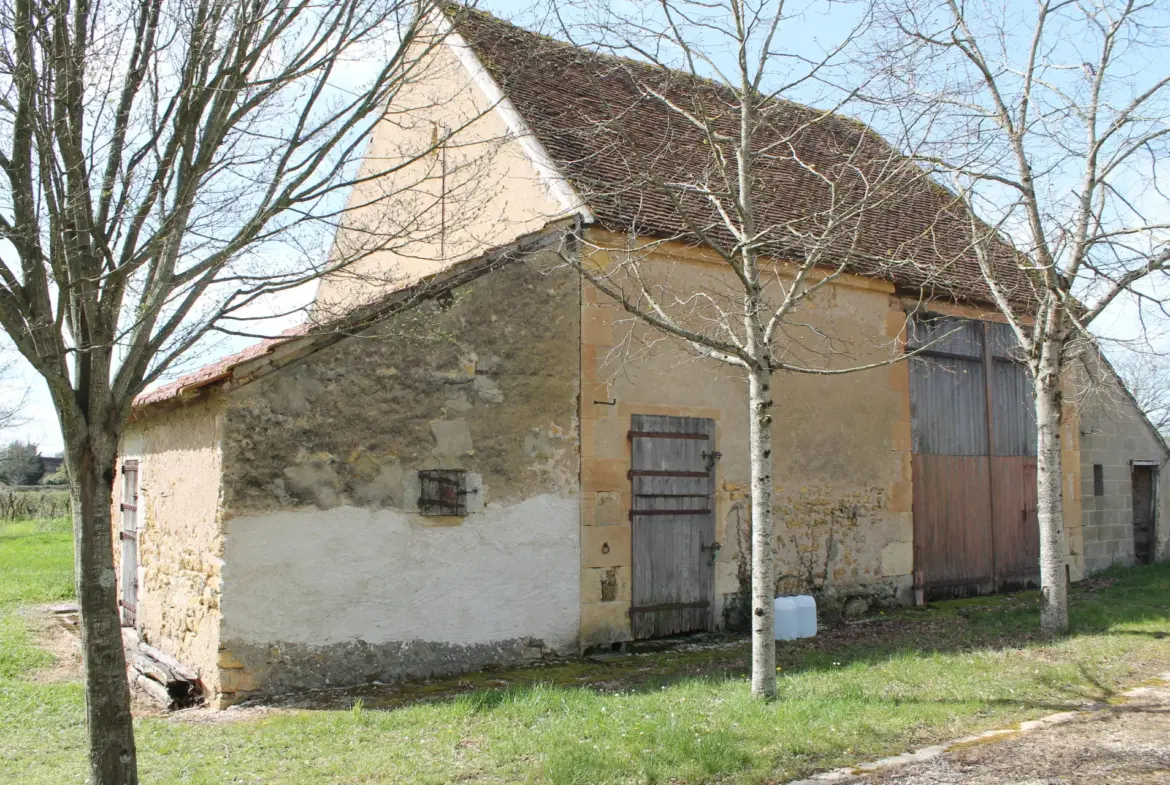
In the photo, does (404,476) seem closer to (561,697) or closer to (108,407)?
(561,697)

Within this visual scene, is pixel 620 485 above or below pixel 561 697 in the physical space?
above

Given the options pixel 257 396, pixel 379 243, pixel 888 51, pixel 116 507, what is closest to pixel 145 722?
pixel 257 396

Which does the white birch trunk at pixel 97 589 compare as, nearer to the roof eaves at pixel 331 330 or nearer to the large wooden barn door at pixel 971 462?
the roof eaves at pixel 331 330

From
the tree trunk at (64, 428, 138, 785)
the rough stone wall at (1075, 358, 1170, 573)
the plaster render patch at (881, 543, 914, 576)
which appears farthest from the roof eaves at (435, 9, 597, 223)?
the rough stone wall at (1075, 358, 1170, 573)

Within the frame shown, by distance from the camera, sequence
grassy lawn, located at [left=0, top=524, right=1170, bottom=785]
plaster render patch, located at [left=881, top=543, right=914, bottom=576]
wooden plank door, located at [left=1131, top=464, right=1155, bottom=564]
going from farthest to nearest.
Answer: wooden plank door, located at [left=1131, top=464, right=1155, bottom=564] < plaster render patch, located at [left=881, top=543, right=914, bottom=576] < grassy lawn, located at [left=0, top=524, right=1170, bottom=785]

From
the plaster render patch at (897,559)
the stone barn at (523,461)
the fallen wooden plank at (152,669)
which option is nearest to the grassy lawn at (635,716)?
the fallen wooden plank at (152,669)

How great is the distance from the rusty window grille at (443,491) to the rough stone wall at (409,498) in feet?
0.24

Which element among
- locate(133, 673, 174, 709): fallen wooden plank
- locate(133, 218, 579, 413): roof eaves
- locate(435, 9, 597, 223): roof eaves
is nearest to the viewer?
locate(133, 218, 579, 413): roof eaves

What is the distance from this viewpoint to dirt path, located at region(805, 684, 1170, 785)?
4562mm

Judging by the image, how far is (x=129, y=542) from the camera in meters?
9.79

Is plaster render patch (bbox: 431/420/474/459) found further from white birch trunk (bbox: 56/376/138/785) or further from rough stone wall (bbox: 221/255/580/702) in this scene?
white birch trunk (bbox: 56/376/138/785)

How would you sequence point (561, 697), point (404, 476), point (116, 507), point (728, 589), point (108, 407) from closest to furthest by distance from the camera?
point (108, 407), point (561, 697), point (404, 476), point (728, 589), point (116, 507)

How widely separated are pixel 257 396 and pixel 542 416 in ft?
8.06

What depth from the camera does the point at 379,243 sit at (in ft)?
17.8
